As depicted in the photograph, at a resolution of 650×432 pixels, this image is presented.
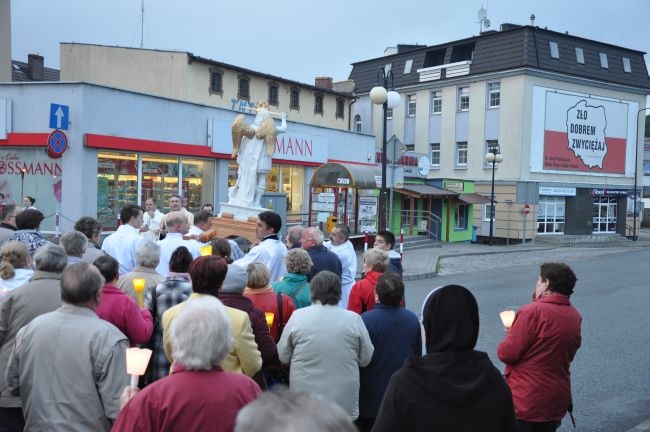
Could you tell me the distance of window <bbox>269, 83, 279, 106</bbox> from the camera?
33.0 metres

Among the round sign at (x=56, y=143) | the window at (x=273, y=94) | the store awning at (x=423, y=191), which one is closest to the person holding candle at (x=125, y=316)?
the round sign at (x=56, y=143)

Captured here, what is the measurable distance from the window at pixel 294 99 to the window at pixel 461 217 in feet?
33.8

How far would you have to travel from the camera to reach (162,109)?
820 inches

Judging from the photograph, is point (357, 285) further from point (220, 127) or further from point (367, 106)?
point (367, 106)

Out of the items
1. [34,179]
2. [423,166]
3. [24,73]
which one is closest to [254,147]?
[34,179]

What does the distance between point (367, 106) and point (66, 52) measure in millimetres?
20812

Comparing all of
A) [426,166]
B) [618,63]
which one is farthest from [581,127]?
[426,166]

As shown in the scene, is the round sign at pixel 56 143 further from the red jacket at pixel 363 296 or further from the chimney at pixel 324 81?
the chimney at pixel 324 81

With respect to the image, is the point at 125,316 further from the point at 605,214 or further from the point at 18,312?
the point at 605,214

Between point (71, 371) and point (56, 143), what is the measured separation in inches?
589

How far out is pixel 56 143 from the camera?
1712 centimetres

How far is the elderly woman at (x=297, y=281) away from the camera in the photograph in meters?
5.70

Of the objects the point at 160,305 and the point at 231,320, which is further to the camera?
the point at 160,305

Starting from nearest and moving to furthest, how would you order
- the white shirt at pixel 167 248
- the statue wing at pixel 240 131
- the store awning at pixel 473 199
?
the white shirt at pixel 167 248, the statue wing at pixel 240 131, the store awning at pixel 473 199
